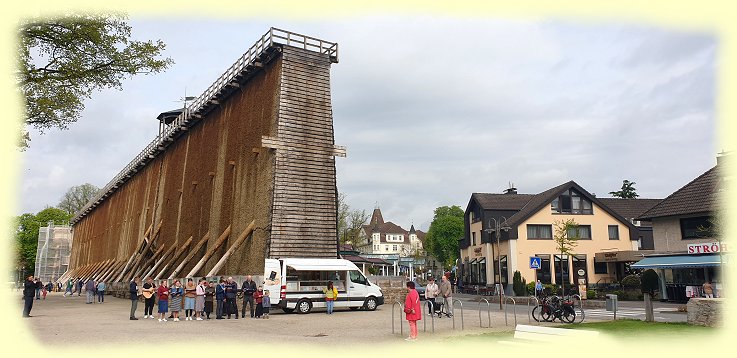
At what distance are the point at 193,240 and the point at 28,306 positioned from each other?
51.4 feet

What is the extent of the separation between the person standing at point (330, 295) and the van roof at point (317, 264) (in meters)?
0.63

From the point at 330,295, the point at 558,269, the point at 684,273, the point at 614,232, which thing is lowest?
the point at 330,295

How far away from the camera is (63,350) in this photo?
10273 mm

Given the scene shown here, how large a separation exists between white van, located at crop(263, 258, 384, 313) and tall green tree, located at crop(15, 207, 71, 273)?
83.2 meters

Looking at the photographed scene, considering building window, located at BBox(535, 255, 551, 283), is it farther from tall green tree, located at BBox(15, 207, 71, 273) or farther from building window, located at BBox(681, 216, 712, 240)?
tall green tree, located at BBox(15, 207, 71, 273)

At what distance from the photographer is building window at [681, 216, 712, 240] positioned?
27.5m

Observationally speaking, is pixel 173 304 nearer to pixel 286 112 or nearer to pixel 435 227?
pixel 286 112

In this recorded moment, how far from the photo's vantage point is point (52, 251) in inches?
3228

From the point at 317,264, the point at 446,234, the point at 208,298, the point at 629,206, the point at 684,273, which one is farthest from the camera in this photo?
the point at 446,234

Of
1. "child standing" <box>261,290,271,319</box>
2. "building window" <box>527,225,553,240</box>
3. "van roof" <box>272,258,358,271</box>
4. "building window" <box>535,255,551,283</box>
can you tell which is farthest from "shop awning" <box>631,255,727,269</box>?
"child standing" <box>261,290,271,319</box>

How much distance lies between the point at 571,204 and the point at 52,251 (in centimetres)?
7455

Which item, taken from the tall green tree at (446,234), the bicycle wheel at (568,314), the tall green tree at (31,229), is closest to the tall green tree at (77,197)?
the tall green tree at (31,229)

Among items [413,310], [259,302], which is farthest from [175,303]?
[413,310]

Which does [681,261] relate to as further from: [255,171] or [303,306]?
[255,171]
